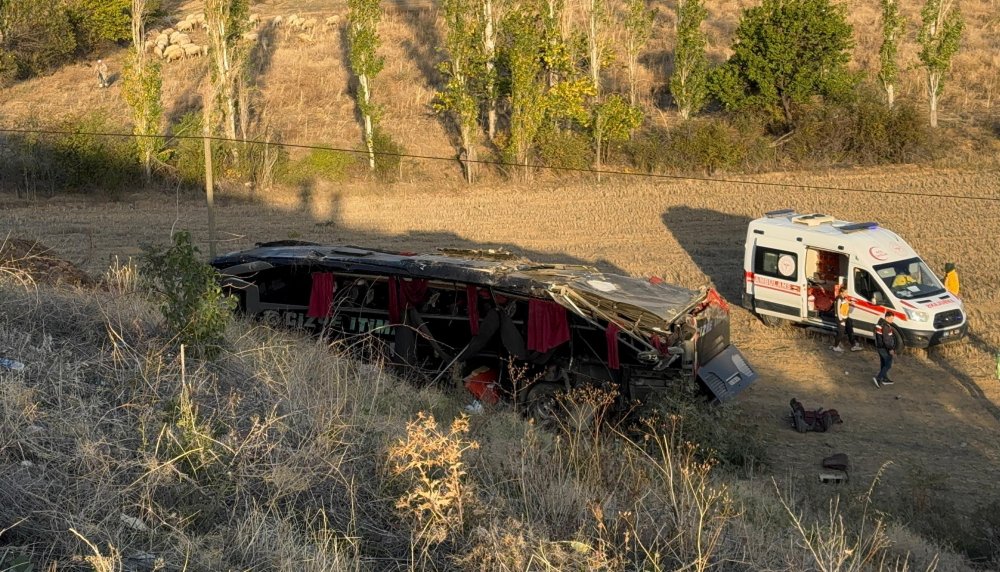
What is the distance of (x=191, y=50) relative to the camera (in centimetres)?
5216

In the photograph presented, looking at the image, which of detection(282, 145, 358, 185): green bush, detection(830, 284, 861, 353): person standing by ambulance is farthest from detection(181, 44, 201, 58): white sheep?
detection(830, 284, 861, 353): person standing by ambulance

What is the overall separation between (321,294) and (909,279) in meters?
10.6

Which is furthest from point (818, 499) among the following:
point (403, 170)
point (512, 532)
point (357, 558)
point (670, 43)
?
point (670, 43)

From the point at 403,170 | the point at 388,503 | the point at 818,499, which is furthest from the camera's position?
the point at 403,170

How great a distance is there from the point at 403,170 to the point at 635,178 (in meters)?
8.82

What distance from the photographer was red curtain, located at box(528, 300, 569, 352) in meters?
13.0

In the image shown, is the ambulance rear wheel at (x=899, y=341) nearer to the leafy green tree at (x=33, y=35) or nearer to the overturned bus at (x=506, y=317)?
the overturned bus at (x=506, y=317)

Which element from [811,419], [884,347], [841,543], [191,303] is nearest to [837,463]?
[811,419]

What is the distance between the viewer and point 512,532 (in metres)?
6.44

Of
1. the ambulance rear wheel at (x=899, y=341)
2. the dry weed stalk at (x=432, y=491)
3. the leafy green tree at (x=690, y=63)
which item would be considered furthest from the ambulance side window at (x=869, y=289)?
the leafy green tree at (x=690, y=63)

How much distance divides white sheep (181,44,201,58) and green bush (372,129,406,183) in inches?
734

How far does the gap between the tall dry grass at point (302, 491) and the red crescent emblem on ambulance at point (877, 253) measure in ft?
31.6

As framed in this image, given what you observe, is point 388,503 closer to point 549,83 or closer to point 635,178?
point 635,178

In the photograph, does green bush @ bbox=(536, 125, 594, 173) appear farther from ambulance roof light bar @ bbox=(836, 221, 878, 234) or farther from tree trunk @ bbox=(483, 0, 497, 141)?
ambulance roof light bar @ bbox=(836, 221, 878, 234)
